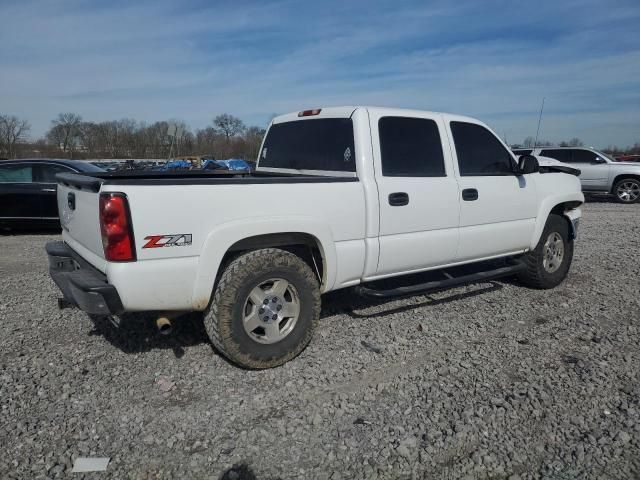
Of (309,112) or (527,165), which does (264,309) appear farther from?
(527,165)

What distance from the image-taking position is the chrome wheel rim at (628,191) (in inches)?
628

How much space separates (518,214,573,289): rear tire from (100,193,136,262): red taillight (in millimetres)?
4221

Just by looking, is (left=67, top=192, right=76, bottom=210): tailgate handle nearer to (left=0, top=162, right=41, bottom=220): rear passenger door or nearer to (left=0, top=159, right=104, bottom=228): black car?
(left=0, top=159, right=104, bottom=228): black car

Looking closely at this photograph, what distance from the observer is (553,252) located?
581 centimetres

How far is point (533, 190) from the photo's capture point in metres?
5.37

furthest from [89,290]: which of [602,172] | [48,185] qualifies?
[602,172]

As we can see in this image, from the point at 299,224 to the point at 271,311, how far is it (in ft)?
2.20

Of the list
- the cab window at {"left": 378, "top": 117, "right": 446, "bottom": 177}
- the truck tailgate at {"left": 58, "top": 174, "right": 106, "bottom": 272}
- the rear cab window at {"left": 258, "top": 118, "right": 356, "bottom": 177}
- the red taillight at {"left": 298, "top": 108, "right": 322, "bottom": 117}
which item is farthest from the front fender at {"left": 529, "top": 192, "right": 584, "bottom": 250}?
the truck tailgate at {"left": 58, "top": 174, "right": 106, "bottom": 272}

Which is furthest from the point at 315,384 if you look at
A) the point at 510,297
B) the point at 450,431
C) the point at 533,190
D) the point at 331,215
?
the point at 533,190

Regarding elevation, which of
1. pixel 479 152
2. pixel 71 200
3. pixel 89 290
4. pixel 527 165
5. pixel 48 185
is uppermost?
pixel 479 152

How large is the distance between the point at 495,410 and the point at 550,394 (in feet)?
1.56

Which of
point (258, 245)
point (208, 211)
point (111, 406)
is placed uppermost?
point (208, 211)

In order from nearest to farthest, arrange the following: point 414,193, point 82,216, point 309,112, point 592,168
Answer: point 82,216, point 414,193, point 309,112, point 592,168

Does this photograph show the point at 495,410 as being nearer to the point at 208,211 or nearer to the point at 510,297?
the point at 208,211
